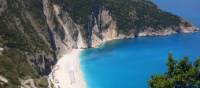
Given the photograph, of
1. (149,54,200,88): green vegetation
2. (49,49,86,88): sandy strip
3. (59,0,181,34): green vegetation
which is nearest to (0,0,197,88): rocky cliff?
(59,0,181,34): green vegetation

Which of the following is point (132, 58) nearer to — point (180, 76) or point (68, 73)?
point (68, 73)

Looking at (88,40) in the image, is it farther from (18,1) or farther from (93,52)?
(18,1)

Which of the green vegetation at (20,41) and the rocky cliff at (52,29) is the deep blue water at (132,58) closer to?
the rocky cliff at (52,29)

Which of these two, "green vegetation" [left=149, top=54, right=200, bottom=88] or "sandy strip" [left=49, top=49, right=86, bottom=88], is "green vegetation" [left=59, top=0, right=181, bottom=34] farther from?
"green vegetation" [left=149, top=54, right=200, bottom=88]

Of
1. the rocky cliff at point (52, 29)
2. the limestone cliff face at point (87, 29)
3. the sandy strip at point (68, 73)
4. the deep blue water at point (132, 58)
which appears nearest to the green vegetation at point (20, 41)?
the rocky cliff at point (52, 29)

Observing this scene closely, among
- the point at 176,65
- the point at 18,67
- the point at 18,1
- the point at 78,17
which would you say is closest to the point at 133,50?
the point at 78,17
